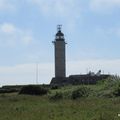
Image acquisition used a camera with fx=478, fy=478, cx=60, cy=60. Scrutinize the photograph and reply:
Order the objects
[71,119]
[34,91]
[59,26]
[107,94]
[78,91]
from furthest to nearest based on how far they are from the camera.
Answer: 1. [59,26]
2. [34,91]
3. [78,91]
4. [107,94]
5. [71,119]

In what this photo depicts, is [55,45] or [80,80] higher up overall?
[55,45]

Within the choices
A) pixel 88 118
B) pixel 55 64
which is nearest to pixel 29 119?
pixel 88 118

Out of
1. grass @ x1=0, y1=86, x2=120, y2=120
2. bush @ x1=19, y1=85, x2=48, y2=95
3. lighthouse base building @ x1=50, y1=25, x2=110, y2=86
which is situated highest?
lighthouse base building @ x1=50, y1=25, x2=110, y2=86

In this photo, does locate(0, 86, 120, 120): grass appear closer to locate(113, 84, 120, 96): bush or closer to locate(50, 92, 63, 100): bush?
locate(113, 84, 120, 96): bush

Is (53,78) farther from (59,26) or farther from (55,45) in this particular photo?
(59,26)

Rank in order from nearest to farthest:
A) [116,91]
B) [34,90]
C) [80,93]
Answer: [116,91] → [80,93] → [34,90]

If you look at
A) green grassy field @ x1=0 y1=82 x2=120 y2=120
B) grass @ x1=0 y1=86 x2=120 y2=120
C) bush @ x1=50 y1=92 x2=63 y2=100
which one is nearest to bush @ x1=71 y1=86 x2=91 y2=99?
bush @ x1=50 y1=92 x2=63 y2=100

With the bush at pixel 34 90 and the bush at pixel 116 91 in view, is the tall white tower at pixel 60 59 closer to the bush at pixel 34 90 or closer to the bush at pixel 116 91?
the bush at pixel 34 90

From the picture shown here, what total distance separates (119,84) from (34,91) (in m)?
21.5

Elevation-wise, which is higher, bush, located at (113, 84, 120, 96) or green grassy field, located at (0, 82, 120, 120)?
bush, located at (113, 84, 120, 96)

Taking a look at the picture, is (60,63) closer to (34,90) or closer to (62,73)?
(62,73)

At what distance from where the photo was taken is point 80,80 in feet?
380

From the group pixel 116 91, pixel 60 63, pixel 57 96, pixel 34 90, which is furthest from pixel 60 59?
pixel 116 91

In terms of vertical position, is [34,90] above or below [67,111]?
above
